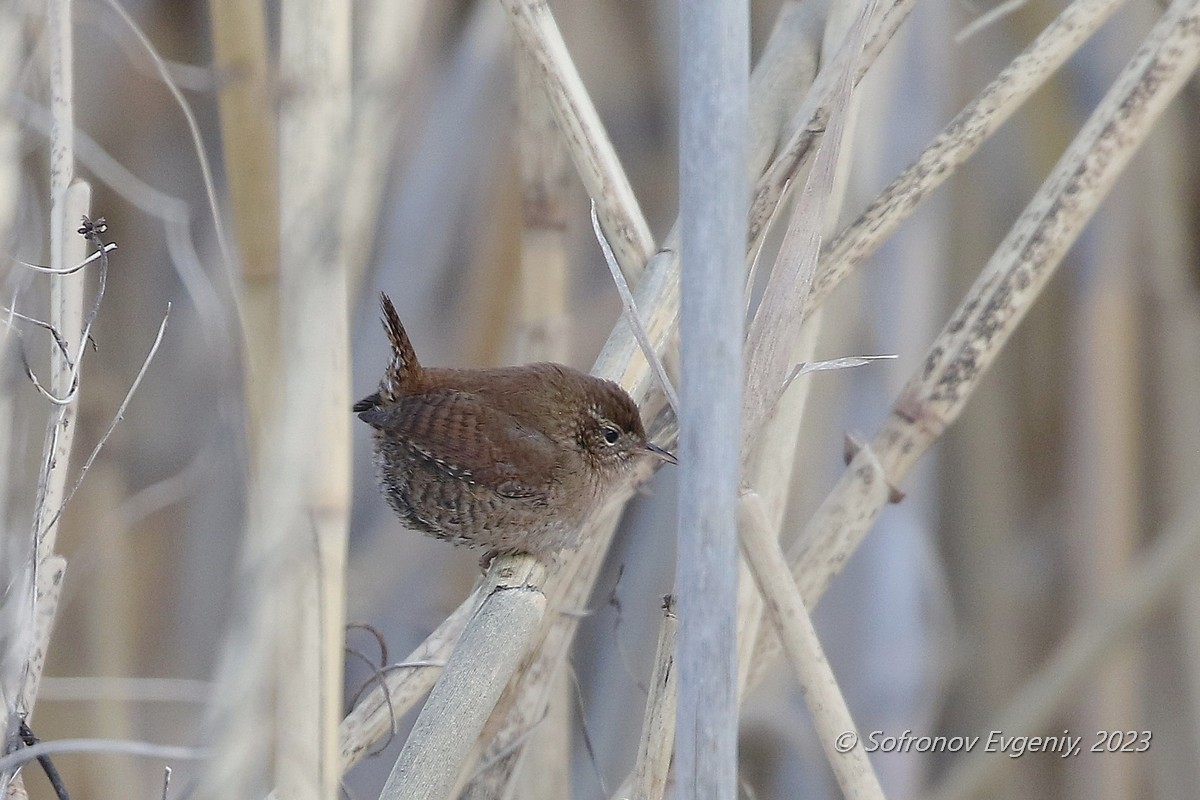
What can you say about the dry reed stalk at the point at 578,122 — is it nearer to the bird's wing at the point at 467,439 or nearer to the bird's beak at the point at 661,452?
the bird's beak at the point at 661,452

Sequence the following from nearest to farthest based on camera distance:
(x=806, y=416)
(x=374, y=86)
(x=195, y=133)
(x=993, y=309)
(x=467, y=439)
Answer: (x=374, y=86) → (x=195, y=133) → (x=993, y=309) → (x=467, y=439) → (x=806, y=416)

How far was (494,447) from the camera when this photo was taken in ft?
6.34

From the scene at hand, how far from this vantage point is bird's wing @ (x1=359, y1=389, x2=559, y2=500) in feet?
6.24

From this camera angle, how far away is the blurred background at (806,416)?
2061 mm

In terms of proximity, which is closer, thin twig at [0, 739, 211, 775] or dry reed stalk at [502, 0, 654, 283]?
thin twig at [0, 739, 211, 775]

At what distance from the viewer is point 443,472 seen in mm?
1917

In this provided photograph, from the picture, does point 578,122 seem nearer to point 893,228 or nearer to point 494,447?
point 893,228

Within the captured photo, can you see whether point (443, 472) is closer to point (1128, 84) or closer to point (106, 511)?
point (106, 511)

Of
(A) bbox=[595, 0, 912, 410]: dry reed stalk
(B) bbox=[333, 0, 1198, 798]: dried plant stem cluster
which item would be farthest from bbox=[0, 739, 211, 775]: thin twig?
(A) bbox=[595, 0, 912, 410]: dry reed stalk

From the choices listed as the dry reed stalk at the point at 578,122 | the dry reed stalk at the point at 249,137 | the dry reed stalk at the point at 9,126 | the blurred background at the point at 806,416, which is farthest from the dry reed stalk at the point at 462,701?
the blurred background at the point at 806,416

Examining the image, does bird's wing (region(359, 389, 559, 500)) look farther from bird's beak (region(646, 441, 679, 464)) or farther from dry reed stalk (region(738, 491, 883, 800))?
dry reed stalk (region(738, 491, 883, 800))

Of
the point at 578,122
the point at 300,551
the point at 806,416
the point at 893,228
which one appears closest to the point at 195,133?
the point at 578,122

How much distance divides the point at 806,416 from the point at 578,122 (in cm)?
89

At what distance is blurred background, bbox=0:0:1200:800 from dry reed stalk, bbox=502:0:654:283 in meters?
0.45
